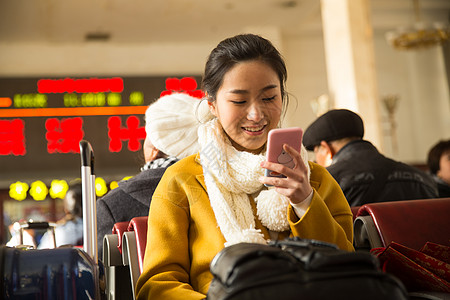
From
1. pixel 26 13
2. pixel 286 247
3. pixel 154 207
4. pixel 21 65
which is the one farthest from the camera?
pixel 21 65

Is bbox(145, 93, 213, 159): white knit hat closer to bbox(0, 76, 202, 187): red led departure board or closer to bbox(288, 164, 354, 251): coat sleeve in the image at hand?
bbox(288, 164, 354, 251): coat sleeve

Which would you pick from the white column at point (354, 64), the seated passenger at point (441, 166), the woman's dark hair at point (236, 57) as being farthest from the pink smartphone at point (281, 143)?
the white column at point (354, 64)

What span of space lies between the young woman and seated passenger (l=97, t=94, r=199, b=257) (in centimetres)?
84

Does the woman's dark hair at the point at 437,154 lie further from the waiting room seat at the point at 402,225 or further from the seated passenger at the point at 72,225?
the seated passenger at the point at 72,225

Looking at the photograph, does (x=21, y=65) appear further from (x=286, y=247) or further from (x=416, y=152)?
(x=286, y=247)

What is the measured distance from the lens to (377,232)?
79.7 inches

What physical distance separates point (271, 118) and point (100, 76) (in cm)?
725

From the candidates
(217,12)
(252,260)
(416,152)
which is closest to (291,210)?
(252,260)

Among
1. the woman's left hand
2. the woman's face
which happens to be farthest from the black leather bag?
the woman's face

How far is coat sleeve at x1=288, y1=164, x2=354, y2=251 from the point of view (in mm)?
1476

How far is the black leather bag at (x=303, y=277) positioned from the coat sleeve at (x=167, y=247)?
1.23ft

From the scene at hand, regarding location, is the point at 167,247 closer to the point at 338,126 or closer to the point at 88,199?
the point at 88,199

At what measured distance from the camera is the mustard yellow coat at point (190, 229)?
4.85ft

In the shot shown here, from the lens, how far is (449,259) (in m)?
1.79
